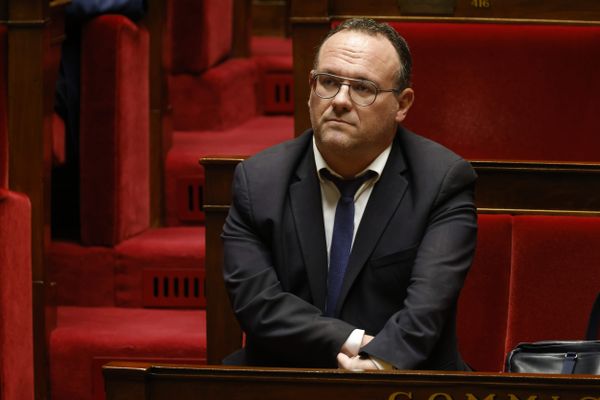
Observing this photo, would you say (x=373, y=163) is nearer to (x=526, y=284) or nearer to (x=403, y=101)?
(x=403, y=101)

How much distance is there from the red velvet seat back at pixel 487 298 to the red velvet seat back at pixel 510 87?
0.21m

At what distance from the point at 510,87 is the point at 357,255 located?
397 mm

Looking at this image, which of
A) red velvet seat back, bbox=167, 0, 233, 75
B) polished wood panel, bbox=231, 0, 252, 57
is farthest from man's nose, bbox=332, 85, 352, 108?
polished wood panel, bbox=231, 0, 252, 57

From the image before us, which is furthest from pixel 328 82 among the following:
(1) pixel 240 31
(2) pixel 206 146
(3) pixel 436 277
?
(1) pixel 240 31

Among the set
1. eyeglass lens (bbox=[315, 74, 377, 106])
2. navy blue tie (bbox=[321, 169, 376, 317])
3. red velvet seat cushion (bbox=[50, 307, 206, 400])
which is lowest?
red velvet seat cushion (bbox=[50, 307, 206, 400])

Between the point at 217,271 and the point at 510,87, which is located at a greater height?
the point at 510,87

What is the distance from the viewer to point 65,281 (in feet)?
3.72

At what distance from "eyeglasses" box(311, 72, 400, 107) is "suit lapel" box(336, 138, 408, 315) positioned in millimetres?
45

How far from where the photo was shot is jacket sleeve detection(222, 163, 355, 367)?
2.27 ft

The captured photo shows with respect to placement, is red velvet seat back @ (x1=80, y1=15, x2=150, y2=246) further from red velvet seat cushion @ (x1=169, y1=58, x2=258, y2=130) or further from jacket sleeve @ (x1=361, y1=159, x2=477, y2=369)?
jacket sleeve @ (x1=361, y1=159, x2=477, y2=369)

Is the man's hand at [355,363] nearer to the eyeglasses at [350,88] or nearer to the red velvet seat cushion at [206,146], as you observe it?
the eyeglasses at [350,88]

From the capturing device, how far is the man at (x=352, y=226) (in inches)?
27.6

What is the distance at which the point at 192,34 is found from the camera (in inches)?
53.2

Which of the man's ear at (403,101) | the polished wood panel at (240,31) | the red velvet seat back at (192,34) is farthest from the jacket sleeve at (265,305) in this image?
the polished wood panel at (240,31)
